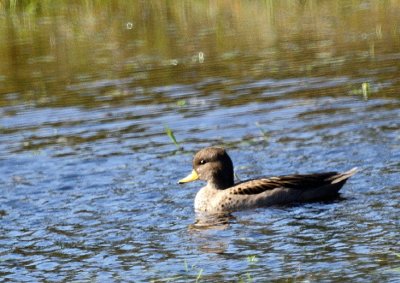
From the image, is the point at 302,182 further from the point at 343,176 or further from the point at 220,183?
the point at 220,183

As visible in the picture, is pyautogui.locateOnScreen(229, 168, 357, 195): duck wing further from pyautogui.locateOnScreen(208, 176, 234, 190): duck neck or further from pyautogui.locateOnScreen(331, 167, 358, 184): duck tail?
pyautogui.locateOnScreen(208, 176, 234, 190): duck neck

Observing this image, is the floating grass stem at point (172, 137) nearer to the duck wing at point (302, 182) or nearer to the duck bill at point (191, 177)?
the duck bill at point (191, 177)

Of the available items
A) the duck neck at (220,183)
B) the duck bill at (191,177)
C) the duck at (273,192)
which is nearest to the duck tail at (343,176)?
the duck at (273,192)

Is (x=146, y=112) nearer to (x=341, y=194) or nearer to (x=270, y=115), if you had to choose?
(x=270, y=115)

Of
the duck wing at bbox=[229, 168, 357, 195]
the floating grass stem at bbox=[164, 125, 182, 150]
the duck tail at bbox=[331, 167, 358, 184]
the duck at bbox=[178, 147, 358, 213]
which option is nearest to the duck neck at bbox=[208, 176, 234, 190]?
the duck at bbox=[178, 147, 358, 213]

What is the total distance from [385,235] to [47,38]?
20.1m

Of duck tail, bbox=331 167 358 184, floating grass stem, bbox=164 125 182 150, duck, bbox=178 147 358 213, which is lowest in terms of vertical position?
duck, bbox=178 147 358 213

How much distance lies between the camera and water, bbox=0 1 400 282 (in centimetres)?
1098

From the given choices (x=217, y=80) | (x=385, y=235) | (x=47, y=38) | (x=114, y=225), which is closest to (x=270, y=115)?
(x=217, y=80)

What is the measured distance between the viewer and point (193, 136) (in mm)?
17266

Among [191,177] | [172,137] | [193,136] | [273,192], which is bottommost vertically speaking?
[273,192]

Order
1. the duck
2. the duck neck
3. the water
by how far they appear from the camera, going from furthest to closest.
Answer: the duck neck
the duck
the water

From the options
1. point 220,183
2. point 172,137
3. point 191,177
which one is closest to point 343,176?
point 220,183

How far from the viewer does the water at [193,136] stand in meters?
11.0
